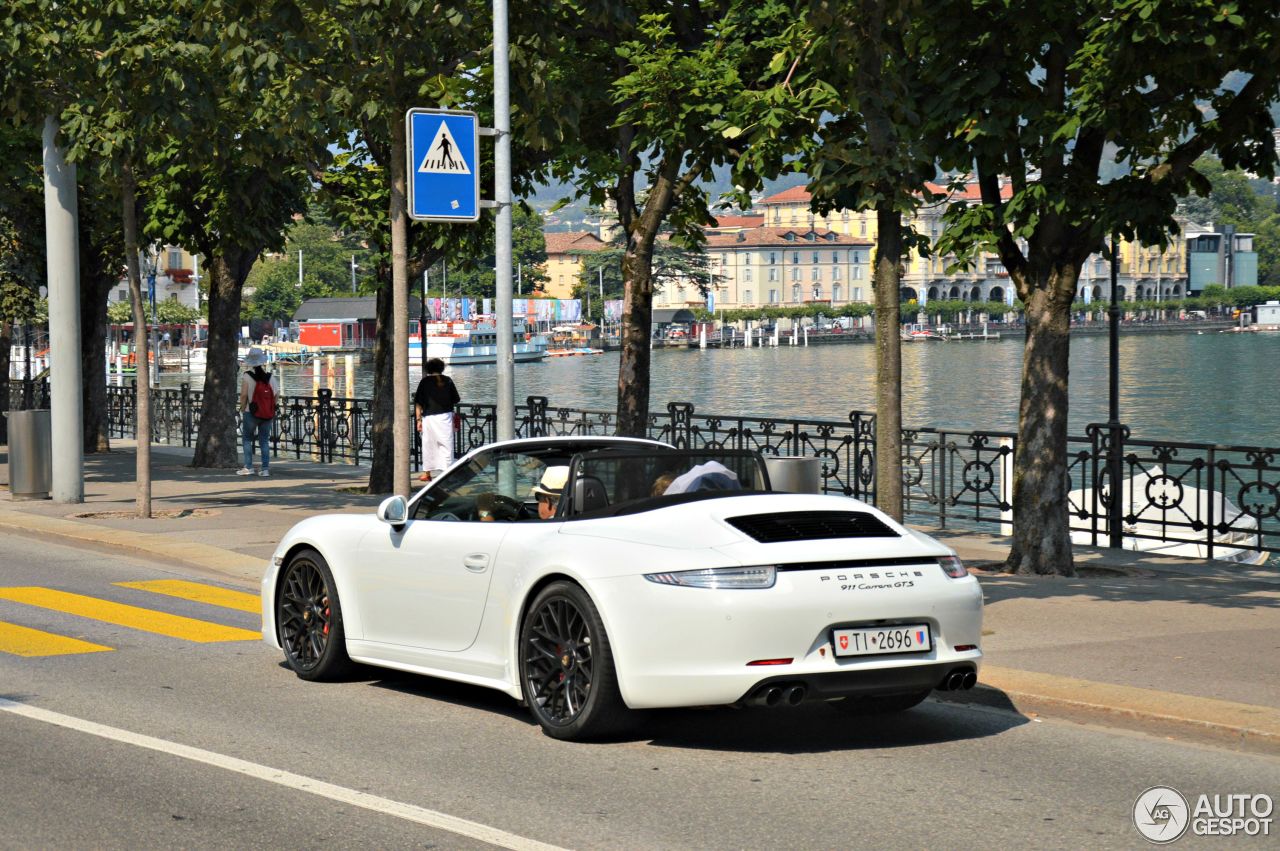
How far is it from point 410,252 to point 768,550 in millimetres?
17017

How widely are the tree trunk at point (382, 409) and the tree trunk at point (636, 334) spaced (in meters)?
6.42

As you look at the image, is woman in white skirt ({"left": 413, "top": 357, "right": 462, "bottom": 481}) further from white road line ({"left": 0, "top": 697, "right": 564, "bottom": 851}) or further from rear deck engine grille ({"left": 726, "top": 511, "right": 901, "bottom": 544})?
rear deck engine grille ({"left": 726, "top": 511, "right": 901, "bottom": 544})

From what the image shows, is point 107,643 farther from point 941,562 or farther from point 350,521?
point 941,562

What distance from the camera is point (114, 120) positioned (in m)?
18.9

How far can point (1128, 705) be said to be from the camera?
8617 mm

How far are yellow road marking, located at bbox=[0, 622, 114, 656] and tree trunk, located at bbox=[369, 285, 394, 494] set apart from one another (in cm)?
1259

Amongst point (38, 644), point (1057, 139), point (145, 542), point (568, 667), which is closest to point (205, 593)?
point (38, 644)

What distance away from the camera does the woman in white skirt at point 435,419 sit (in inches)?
930

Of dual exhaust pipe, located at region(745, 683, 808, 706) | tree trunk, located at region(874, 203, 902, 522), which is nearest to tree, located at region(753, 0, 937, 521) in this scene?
tree trunk, located at region(874, 203, 902, 522)

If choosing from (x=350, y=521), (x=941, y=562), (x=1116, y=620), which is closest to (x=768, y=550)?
(x=941, y=562)

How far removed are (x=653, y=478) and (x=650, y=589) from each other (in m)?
1.16

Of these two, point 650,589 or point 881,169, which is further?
point 881,169

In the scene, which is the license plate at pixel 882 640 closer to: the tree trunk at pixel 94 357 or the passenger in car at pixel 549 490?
the passenger in car at pixel 549 490

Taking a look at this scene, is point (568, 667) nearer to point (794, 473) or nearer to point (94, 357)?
point (794, 473)
